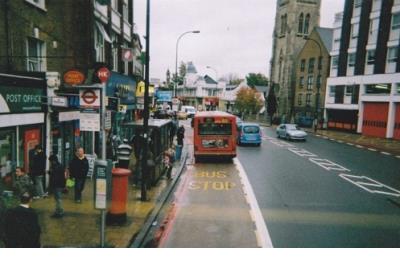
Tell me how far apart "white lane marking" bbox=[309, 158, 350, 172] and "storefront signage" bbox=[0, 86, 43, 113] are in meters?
13.3

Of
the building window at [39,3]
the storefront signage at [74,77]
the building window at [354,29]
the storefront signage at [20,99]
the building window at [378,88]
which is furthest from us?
the building window at [354,29]

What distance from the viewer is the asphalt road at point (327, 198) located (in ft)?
28.1

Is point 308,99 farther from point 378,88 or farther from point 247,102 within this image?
point 378,88

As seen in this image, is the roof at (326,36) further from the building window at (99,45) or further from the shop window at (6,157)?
the shop window at (6,157)

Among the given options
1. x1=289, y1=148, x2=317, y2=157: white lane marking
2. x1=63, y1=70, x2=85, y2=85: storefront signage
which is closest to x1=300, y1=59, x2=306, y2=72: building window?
x1=289, y1=148, x2=317, y2=157: white lane marking

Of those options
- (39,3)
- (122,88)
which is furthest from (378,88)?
(39,3)

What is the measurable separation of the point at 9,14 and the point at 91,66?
4.82 meters

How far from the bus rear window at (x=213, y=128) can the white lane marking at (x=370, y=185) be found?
20.9 ft

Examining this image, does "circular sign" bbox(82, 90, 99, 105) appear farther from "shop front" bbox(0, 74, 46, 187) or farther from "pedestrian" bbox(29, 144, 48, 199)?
"pedestrian" bbox(29, 144, 48, 199)

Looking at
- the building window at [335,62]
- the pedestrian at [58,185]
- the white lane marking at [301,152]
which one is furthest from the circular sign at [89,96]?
the building window at [335,62]

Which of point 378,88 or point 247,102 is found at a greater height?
point 378,88

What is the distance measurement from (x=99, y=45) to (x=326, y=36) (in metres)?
46.8

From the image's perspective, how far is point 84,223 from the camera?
902 centimetres

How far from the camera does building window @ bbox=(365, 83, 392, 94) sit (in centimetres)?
3597
